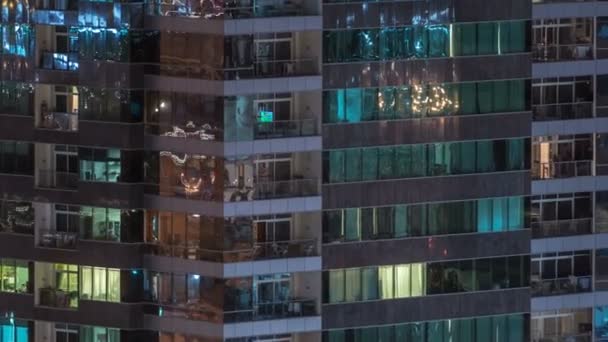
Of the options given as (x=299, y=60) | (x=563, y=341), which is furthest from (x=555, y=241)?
(x=299, y=60)

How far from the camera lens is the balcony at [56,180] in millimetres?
114688

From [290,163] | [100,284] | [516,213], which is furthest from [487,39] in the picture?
[100,284]

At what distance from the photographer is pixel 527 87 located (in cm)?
11612

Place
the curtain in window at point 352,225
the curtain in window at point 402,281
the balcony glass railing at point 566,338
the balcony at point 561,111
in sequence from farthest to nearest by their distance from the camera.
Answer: the balcony glass railing at point 566,338, the balcony at point 561,111, the curtain in window at point 402,281, the curtain in window at point 352,225

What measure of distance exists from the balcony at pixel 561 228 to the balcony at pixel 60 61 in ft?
53.9

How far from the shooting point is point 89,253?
114m

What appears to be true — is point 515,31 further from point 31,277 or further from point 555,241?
point 31,277

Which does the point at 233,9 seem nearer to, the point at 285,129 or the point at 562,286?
the point at 285,129

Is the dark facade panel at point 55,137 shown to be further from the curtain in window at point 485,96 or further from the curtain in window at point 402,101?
the curtain in window at point 485,96

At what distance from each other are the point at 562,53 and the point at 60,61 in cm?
1681

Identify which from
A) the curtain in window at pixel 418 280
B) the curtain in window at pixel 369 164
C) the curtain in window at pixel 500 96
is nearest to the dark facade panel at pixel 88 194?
the curtain in window at pixel 369 164

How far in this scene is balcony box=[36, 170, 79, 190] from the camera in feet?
376

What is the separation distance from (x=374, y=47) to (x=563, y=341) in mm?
12765

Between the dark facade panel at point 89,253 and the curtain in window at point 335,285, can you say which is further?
the curtain in window at point 335,285
